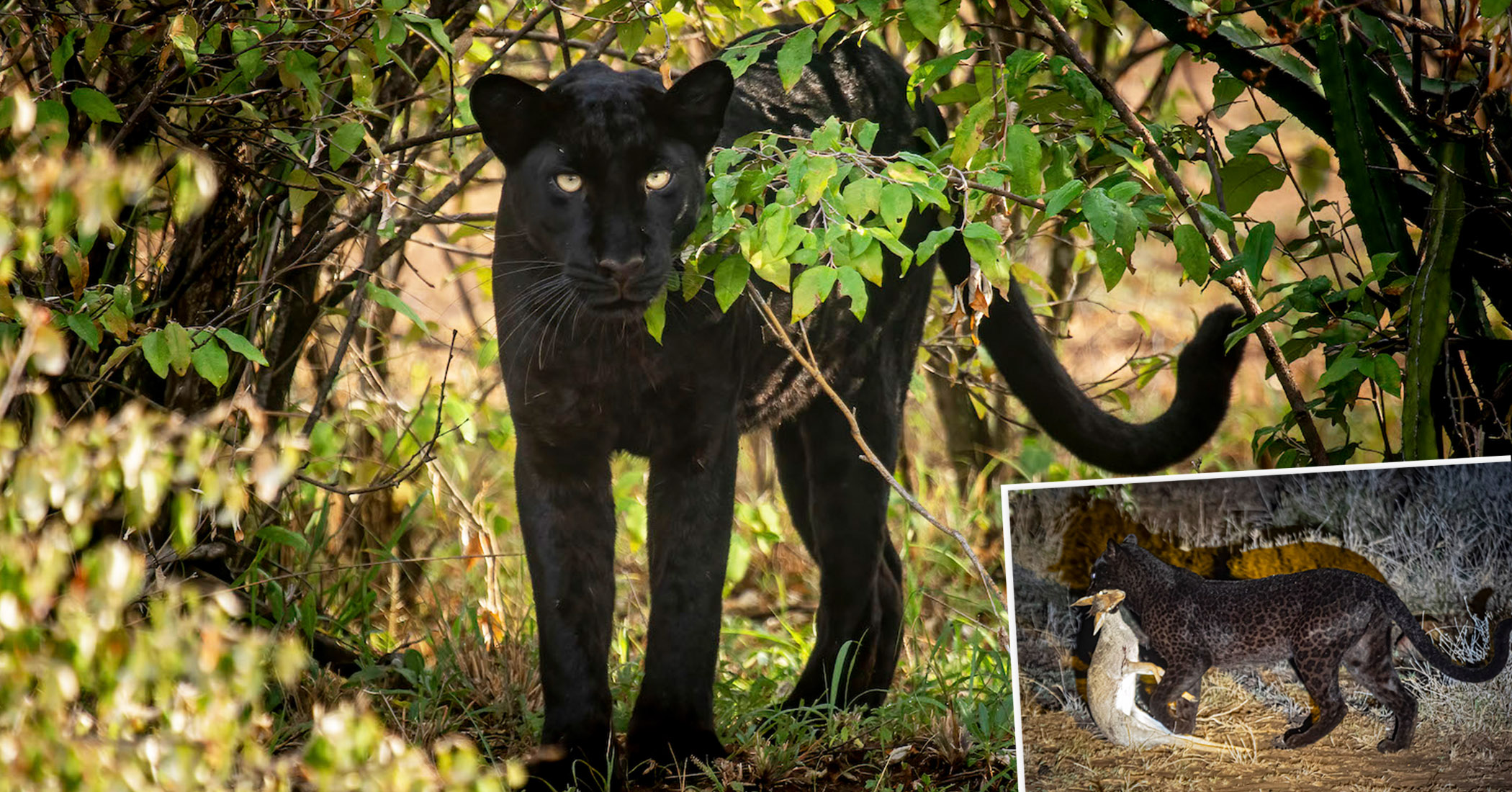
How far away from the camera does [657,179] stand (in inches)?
101

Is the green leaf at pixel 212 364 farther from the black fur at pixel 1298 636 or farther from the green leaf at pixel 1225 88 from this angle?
the green leaf at pixel 1225 88

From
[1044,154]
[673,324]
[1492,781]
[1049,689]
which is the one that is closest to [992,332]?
[1044,154]

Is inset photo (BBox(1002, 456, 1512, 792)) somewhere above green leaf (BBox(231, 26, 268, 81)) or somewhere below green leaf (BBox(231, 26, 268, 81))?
below

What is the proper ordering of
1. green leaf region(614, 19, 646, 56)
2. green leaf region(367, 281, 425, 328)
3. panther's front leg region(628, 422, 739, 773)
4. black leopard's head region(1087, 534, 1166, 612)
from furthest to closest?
green leaf region(367, 281, 425, 328), green leaf region(614, 19, 646, 56), panther's front leg region(628, 422, 739, 773), black leopard's head region(1087, 534, 1166, 612)

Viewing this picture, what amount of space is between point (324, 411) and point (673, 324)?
5.19 ft

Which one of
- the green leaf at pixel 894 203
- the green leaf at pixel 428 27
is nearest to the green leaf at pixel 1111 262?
the green leaf at pixel 894 203

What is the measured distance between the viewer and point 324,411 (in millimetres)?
3928

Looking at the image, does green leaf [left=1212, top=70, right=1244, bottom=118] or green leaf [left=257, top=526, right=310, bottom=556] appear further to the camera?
Result: green leaf [left=257, top=526, right=310, bottom=556]

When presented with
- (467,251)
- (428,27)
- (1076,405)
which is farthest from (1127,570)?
(467,251)

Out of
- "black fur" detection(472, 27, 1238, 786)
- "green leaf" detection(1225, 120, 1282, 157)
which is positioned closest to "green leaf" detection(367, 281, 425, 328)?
"black fur" detection(472, 27, 1238, 786)

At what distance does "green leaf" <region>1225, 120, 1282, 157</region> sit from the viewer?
270 cm

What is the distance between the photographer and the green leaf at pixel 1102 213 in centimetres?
233

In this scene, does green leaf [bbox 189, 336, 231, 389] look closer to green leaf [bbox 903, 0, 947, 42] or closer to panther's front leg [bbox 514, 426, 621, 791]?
panther's front leg [bbox 514, 426, 621, 791]

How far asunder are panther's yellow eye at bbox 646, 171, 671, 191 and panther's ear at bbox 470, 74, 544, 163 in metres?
0.22
